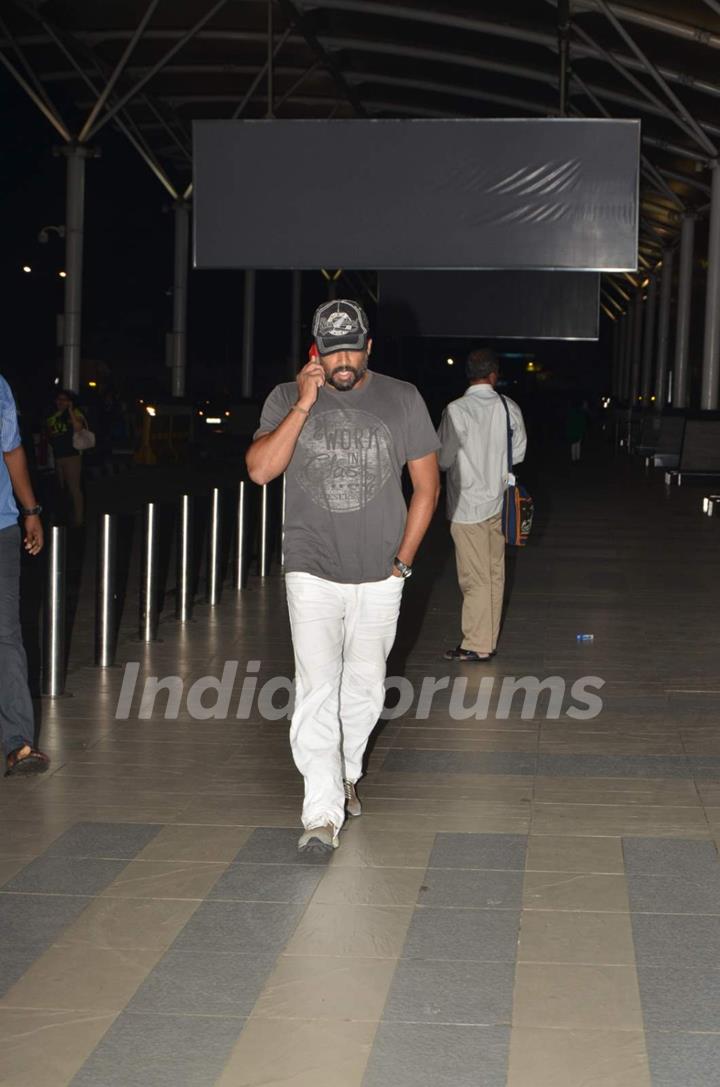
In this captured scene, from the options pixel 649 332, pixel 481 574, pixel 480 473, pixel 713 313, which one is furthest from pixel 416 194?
pixel 649 332

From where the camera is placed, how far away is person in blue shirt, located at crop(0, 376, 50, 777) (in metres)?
6.83

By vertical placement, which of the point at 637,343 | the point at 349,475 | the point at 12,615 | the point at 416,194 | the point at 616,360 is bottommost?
the point at 12,615

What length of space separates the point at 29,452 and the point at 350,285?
51.6 metres

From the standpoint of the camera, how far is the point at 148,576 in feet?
35.1

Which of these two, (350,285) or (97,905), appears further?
(350,285)

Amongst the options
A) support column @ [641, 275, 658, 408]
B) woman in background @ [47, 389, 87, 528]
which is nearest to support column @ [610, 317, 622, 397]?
support column @ [641, 275, 658, 408]

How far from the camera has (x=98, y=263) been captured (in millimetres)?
62938

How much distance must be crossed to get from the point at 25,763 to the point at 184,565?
16.2ft

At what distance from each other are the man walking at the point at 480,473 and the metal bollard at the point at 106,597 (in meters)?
2.12

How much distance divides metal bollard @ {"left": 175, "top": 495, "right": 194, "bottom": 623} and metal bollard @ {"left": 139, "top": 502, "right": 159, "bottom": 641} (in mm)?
849

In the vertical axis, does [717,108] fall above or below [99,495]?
above

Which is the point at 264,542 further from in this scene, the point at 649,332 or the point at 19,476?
the point at 649,332

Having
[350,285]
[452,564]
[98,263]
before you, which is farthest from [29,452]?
[350,285]

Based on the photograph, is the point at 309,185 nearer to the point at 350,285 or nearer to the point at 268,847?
the point at 268,847
